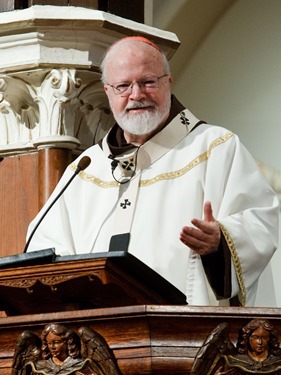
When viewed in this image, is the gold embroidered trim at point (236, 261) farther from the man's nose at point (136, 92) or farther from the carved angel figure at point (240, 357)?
the carved angel figure at point (240, 357)

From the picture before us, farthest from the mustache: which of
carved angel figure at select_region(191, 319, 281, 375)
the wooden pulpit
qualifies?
carved angel figure at select_region(191, 319, 281, 375)

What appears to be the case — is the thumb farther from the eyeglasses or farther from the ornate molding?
the ornate molding

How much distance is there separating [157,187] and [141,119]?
0.30 metres

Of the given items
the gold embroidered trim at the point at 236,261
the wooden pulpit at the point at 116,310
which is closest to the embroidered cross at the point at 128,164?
the gold embroidered trim at the point at 236,261

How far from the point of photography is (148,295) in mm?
5055

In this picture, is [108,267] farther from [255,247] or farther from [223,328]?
[255,247]

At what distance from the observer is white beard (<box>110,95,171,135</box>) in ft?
20.0

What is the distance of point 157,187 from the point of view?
20.4 ft

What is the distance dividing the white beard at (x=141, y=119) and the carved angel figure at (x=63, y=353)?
158 cm

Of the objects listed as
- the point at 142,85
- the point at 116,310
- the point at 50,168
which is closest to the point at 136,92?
the point at 142,85

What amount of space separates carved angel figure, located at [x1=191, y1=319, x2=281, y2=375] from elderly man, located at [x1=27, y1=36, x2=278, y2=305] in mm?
1103

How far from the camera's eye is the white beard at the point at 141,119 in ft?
20.0

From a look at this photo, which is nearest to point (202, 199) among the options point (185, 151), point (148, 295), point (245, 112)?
point (185, 151)

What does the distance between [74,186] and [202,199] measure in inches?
25.0
